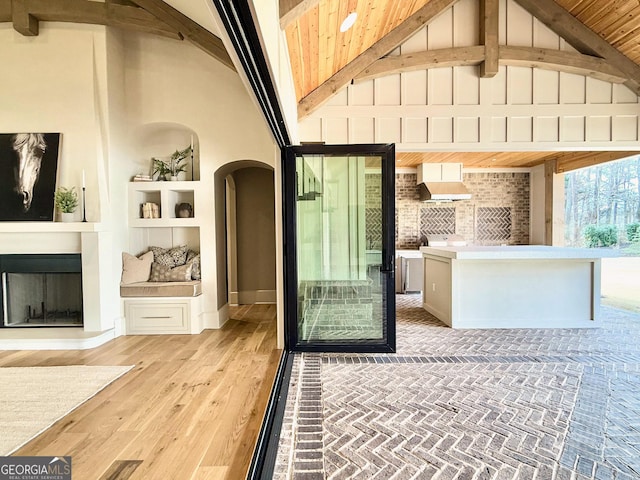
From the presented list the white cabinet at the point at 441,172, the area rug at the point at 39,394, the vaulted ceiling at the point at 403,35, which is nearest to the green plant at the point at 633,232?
the white cabinet at the point at 441,172

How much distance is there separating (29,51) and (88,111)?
1.01 m

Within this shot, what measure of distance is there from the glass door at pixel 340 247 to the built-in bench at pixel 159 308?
1509 millimetres

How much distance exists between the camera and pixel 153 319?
4098mm

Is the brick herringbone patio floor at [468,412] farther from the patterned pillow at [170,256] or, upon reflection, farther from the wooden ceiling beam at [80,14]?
the wooden ceiling beam at [80,14]

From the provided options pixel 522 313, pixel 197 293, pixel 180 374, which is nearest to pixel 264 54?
pixel 180 374

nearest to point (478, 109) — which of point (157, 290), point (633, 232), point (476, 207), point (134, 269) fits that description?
point (476, 207)

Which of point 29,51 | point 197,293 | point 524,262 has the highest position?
point 29,51

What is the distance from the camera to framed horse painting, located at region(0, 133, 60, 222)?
375 cm

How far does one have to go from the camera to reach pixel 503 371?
288 centimetres

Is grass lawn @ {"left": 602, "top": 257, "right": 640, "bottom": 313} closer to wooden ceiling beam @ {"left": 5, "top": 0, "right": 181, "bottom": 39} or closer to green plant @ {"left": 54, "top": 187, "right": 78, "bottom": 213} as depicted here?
wooden ceiling beam @ {"left": 5, "top": 0, "right": 181, "bottom": 39}

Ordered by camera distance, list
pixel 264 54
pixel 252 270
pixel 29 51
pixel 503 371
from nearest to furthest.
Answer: pixel 264 54 → pixel 503 371 → pixel 29 51 → pixel 252 270

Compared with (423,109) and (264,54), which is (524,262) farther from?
(264,54)

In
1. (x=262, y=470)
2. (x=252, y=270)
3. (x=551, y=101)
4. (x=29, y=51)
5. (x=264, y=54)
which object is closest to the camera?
(x=264, y=54)

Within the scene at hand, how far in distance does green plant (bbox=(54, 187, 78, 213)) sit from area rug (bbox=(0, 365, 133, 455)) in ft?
5.84
